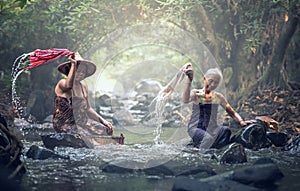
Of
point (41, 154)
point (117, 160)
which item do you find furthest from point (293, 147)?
point (41, 154)

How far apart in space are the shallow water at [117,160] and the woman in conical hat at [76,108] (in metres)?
0.32

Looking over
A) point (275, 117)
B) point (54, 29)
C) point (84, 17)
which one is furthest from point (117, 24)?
point (275, 117)

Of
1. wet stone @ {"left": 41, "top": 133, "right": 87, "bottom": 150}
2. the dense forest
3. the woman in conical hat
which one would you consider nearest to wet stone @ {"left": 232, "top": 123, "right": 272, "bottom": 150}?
the woman in conical hat

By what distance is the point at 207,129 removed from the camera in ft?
19.9

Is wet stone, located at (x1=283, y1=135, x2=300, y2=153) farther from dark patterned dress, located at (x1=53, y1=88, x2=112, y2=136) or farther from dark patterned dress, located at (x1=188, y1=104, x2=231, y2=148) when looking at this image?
dark patterned dress, located at (x1=53, y1=88, x2=112, y2=136)

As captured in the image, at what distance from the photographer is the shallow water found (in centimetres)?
416

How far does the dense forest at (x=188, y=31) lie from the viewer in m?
9.22

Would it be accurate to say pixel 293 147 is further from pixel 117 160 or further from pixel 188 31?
pixel 188 31

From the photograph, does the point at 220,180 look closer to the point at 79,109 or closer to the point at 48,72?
the point at 79,109

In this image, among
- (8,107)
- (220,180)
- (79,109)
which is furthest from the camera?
(8,107)

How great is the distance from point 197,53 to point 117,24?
2474mm

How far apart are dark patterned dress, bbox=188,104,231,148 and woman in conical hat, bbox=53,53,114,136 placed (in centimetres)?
112

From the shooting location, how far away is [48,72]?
1109 centimetres

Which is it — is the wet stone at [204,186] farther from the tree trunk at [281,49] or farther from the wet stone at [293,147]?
the tree trunk at [281,49]
